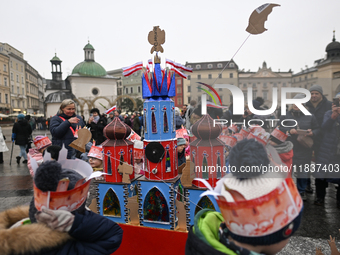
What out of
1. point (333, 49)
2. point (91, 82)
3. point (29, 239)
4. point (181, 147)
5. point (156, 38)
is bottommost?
point (29, 239)

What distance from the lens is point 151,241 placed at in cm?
255

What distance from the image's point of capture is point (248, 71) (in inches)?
80.2

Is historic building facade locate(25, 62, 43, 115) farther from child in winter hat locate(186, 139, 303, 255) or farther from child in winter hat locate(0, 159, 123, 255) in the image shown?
child in winter hat locate(186, 139, 303, 255)

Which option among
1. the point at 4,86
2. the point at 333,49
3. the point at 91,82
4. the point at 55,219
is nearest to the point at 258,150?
the point at 55,219

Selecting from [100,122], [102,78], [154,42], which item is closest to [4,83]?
[102,78]

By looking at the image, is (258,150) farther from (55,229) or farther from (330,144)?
(330,144)

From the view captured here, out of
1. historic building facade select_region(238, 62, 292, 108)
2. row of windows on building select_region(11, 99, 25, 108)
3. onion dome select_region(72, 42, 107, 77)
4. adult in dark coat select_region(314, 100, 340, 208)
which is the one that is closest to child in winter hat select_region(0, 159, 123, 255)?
historic building facade select_region(238, 62, 292, 108)

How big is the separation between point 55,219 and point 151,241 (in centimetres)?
144

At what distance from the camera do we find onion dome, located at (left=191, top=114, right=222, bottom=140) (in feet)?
7.88

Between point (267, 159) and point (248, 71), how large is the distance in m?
1.14

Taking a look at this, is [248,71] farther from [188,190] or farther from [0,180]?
[0,180]

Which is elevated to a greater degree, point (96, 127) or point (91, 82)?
point (91, 82)

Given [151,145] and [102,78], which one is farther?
[102,78]

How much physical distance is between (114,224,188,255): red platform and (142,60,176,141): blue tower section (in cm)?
96
